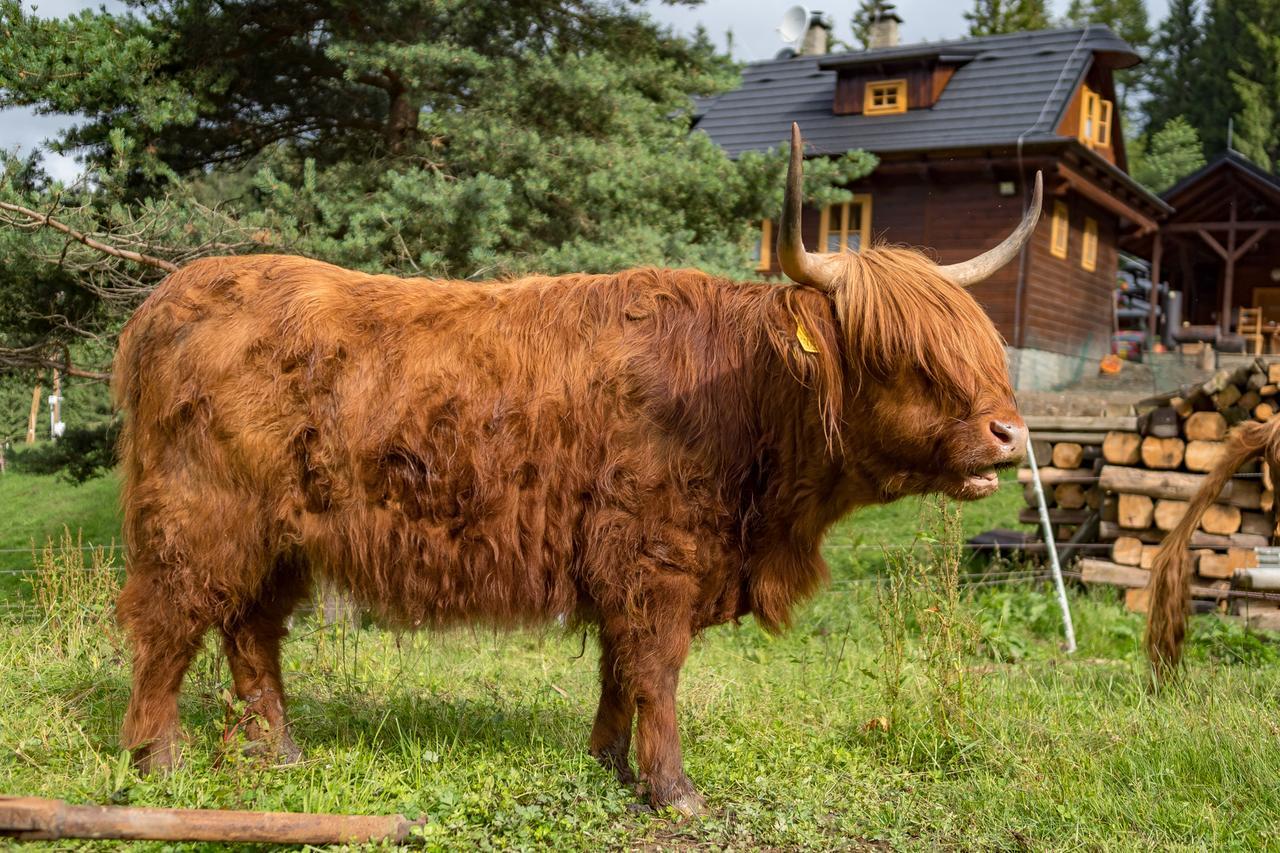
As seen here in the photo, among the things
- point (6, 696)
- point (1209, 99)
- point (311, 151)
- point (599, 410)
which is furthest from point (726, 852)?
point (1209, 99)

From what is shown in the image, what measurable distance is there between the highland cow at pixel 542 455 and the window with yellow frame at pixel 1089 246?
20.8 m

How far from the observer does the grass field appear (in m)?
3.38

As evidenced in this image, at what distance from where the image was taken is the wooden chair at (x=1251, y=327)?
24.8 meters

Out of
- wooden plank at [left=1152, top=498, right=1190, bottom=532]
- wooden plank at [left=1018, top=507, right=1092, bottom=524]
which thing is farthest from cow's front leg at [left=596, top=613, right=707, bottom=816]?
wooden plank at [left=1018, top=507, right=1092, bottom=524]

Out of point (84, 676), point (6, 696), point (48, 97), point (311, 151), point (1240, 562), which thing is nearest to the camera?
point (6, 696)

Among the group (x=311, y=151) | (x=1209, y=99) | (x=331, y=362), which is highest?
(x=1209, y=99)

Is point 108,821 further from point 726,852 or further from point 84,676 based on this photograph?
point 84,676

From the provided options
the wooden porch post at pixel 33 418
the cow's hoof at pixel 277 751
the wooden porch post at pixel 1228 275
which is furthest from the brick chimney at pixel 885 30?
the cow's hoof at pixel 277 751

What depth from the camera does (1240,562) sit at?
304 inches

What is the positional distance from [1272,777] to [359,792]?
3092mm

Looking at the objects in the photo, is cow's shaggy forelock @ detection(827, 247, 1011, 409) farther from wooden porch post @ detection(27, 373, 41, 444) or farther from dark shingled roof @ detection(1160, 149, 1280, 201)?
dark shingled roof @ detection(1160, 149, 1280, 201)

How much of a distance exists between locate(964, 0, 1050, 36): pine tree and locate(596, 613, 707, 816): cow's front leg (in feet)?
134

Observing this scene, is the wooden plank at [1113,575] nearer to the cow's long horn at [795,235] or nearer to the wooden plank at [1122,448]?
the wooden plank at [1122,448]

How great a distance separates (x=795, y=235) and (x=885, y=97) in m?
19.8
